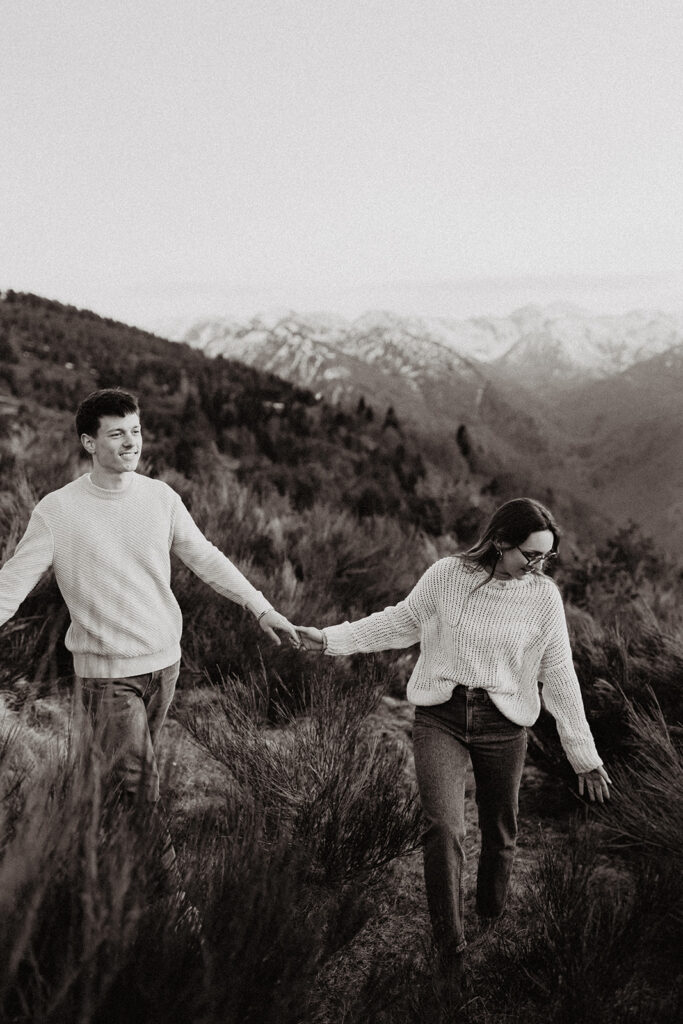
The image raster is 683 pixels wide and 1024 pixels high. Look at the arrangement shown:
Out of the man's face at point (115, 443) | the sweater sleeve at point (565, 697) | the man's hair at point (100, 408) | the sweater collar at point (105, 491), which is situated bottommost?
the sweater sleeve at point (565, 697)

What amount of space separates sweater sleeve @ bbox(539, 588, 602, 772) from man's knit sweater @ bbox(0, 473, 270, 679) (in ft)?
4.78

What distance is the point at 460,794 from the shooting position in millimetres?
2580

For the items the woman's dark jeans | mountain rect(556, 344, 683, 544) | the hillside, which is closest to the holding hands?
the woman's dark jeans

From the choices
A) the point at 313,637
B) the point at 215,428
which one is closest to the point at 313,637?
the point at 313,637

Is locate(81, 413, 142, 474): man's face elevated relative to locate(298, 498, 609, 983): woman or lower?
elevated

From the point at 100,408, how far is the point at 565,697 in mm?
2052

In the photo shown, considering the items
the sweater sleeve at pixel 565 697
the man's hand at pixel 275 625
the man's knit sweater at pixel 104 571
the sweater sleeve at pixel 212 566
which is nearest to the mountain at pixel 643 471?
the sweater sleeve at pixel 565 697

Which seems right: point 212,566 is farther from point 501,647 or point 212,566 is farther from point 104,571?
point 501,647

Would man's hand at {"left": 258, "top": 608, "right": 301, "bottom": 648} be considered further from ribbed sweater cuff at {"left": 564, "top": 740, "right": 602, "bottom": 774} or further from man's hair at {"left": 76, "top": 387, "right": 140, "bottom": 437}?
ribbed sweater cuff at {"left": 564, "top": 740, "right": 602, "bottom": 774}

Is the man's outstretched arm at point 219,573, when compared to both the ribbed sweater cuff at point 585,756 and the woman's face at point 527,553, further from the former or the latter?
the ribbed sweater cuff at point 585,756

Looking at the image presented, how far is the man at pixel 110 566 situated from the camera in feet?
8.21

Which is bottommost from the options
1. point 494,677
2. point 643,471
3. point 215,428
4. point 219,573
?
point 643,471

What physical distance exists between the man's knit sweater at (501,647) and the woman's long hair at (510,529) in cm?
5

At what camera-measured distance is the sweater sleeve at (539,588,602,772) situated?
2791 mm
